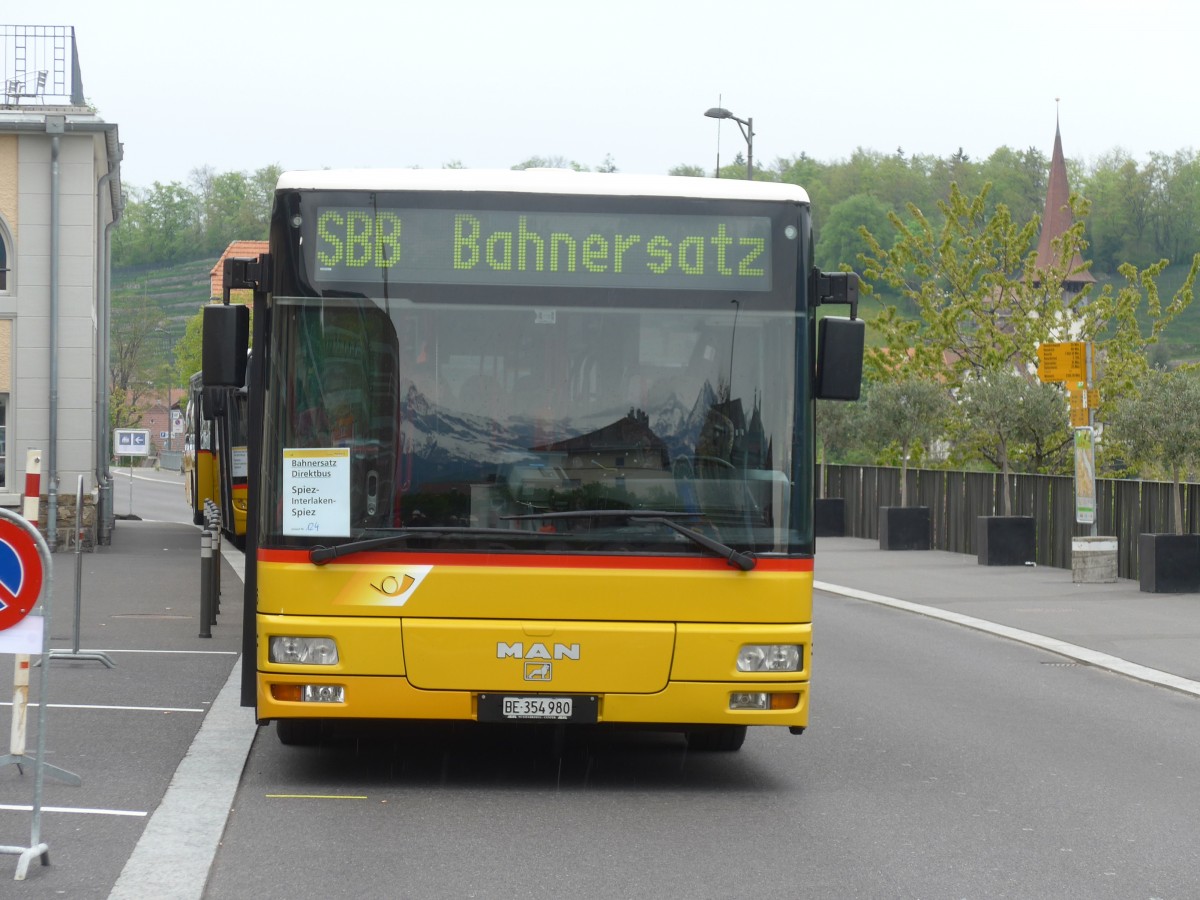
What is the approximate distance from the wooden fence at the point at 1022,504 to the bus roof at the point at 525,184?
604 inches

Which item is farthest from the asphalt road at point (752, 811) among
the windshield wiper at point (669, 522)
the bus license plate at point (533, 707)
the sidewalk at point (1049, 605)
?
the sidewalk at point (1049, 605)

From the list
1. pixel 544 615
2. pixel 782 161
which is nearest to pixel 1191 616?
pixel 544 615

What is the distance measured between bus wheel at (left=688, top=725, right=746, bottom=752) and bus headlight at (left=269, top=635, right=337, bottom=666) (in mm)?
1989

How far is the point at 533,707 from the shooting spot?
768 centimetres

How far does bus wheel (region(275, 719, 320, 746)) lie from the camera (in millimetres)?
8508

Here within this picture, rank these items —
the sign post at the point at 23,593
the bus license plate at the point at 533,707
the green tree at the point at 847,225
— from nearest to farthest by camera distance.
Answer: the sign post at the point at 23,593, the bus license plate at the point at 533,707, the green tree at the point at 847,225

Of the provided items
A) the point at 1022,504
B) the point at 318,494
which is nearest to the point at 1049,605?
the point at 1022,504

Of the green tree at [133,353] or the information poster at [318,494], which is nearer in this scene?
the information poster at [318,494]

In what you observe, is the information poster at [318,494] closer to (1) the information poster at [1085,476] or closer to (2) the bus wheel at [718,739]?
(2) the bus wheel at [718,739]

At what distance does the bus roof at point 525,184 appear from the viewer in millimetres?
7828

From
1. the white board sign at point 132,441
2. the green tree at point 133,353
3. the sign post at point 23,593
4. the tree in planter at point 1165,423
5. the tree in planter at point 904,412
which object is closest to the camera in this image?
the sign post at point 23,593

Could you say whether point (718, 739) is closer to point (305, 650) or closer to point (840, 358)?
point (840, 358)

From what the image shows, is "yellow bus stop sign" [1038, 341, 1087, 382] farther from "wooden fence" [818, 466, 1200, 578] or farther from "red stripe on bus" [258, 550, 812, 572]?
"red stripe on bus" [258, 550, 812, 572]

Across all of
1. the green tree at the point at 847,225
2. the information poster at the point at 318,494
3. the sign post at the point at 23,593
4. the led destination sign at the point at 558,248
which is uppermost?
the green tree at the point at 847,225
